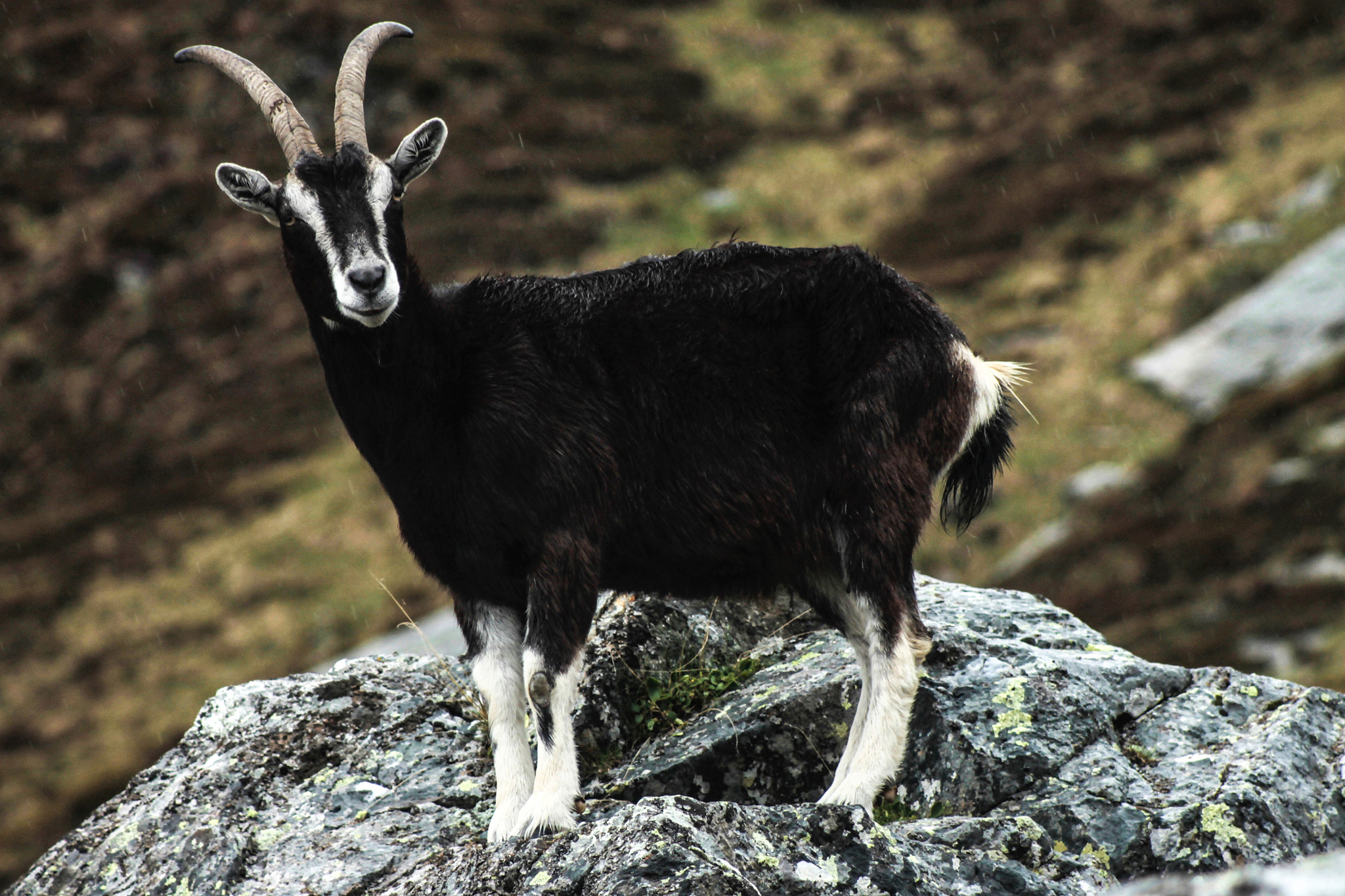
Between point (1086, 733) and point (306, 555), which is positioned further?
point (306, 555)

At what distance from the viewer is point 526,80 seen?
147 feet

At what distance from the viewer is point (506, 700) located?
689 centimetres

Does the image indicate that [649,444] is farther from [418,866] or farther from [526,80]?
[526,80]

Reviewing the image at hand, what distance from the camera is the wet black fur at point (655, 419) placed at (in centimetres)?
671

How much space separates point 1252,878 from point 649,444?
454 centimetres

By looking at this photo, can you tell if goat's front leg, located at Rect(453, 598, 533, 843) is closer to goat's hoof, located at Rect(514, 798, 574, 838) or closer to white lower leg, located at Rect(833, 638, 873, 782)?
goat's hoof, located at Rect(514, 798, 574, 838)

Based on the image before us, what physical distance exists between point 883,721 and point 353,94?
196 inches

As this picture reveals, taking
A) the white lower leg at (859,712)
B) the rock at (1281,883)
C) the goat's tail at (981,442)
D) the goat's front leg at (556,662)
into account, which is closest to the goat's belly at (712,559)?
the goat's front leg at (556,662)

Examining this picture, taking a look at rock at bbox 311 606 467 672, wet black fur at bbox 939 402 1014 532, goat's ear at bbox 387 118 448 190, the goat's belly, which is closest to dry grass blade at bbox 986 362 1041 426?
wet black fur at bbox 939 402 1014 532

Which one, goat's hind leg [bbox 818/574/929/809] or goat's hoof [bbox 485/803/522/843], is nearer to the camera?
goat's hoof [bbox 485/803/522/843]

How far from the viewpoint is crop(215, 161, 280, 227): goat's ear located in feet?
22.7

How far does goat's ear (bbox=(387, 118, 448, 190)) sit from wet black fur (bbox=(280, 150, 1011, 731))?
430 millimetres

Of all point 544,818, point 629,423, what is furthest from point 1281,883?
point 629,423

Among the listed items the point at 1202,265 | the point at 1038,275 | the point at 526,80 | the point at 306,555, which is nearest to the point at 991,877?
the point at 306,555
